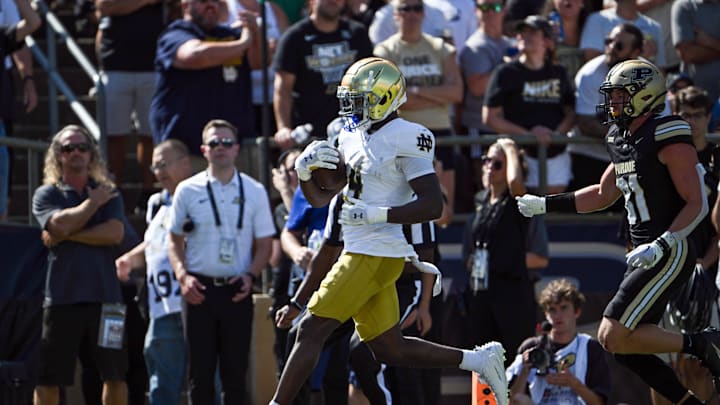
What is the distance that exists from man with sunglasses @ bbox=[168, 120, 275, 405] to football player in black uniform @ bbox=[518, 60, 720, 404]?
2501 millimetres

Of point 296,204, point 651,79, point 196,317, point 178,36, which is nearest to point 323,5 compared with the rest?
point 178,36

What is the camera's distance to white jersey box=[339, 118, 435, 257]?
801 cm

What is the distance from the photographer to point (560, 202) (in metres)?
8.57

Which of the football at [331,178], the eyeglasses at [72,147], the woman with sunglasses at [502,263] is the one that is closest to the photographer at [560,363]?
the woman with sunglasses at [502,263]

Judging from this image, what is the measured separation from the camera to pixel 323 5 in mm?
11648

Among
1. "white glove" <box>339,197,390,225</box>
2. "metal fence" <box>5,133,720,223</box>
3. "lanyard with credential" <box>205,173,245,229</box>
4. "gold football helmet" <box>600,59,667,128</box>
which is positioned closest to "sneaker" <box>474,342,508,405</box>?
"white glove" <box>339,197,390,225</box>

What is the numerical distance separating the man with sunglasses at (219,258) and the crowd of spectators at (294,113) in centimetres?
1

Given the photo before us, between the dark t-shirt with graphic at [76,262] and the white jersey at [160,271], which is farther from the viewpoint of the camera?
the white jersey at [160,271]

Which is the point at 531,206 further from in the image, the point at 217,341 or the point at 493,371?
the point at 217,341

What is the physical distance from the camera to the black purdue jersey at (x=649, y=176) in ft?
27.3

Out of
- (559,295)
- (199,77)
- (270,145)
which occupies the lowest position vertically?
(559,295)

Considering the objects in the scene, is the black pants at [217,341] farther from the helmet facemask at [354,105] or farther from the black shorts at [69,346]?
the helmet facemask at [354,105]

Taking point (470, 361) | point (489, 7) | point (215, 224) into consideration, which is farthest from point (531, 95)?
point (470, 361)

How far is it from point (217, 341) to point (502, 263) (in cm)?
215
